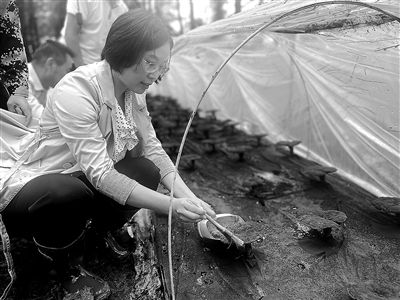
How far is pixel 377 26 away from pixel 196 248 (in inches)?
61.1

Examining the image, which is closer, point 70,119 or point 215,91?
point 70,119

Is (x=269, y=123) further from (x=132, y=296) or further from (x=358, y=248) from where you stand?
(x=132, y=296)

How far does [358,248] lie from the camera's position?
1.87 metres

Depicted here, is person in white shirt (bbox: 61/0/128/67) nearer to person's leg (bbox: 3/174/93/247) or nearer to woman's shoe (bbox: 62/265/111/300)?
person's leg (bbox: 3/174/93/247)

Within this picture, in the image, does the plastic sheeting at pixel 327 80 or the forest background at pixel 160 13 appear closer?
the plastic sheeting at pixel 327 80

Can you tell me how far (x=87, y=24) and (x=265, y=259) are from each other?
271cm

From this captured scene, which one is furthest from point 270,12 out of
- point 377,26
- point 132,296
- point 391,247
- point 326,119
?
point 132,296

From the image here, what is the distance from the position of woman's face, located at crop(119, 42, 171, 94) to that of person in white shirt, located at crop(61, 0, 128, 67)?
2.01m

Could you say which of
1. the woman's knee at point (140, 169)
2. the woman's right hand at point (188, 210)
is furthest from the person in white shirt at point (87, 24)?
the woman's right hand at point (188, 210)

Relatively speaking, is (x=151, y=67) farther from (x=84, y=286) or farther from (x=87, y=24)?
(x=87, y=24)

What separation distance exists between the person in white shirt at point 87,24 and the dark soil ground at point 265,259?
1891 millimetres

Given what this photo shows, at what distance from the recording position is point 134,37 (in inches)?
49.8

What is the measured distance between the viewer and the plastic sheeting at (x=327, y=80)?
192 cm

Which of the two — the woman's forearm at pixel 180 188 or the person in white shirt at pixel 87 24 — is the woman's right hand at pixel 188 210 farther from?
the person in white shirt at pixel 87 24
